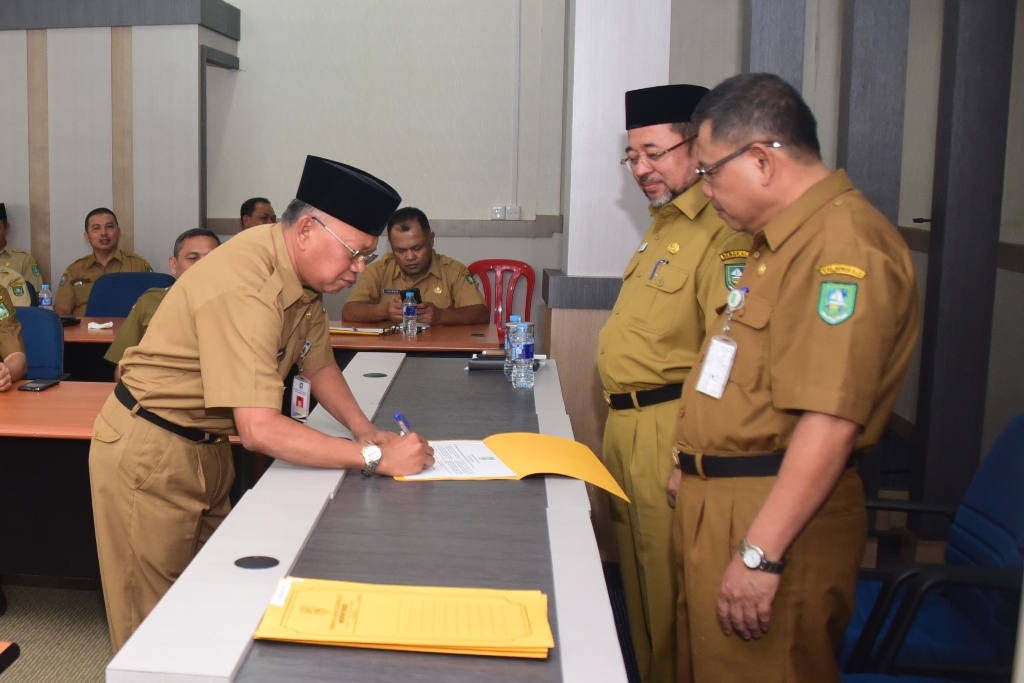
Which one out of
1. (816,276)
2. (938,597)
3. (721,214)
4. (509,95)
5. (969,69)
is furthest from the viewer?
(509,95)

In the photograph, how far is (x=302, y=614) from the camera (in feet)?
4.18

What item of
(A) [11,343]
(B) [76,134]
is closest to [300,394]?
(A) [11,343]

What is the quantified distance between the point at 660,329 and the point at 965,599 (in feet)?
3.14

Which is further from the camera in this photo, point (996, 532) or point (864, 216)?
point (996, 532)

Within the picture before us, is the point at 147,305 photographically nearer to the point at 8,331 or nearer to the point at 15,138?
the point at 8,331

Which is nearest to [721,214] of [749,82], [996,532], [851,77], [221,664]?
[749,82]

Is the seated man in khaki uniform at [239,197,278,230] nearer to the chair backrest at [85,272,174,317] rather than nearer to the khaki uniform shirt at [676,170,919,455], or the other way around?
the chair backrest at [85,272,174,317]

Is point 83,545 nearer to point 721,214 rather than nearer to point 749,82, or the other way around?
point 721,214

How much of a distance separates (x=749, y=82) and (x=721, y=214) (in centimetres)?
26

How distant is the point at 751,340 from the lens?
168 cm

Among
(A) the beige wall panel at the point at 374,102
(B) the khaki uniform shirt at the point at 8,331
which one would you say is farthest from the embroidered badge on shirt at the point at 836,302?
(A) the beige wall panel at the point at 374,102

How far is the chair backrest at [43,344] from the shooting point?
374 cm

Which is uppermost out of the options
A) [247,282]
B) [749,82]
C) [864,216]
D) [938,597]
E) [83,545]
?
[749,82]

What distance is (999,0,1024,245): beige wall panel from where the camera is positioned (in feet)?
13.3
